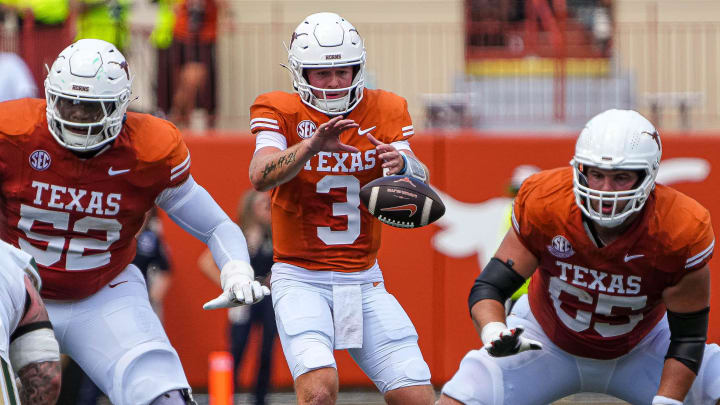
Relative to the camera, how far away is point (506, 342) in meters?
4.73

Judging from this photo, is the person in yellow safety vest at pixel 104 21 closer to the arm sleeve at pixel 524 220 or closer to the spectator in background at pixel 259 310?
the spectator in background at pixel 259 310

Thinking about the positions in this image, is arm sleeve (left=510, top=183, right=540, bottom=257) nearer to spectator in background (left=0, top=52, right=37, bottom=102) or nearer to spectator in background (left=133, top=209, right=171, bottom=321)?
spectator in background (left=133, top=209, right=171, bottom=321)

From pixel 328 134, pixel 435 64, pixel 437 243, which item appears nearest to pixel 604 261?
pixel 328 134

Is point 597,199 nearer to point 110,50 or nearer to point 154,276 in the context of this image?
point 110,50

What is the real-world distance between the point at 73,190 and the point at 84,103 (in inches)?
14.7

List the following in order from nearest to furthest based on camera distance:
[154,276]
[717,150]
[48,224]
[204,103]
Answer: [48,224] → [154,276] → [717,150] → [204,103]

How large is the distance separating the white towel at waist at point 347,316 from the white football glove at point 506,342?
68 cm

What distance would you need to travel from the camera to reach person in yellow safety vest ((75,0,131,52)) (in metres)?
9.84

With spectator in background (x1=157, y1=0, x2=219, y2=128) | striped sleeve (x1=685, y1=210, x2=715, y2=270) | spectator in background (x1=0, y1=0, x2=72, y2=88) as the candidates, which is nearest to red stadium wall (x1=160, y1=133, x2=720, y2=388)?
spectator in background (x1=157, y1=0, x2=219, y2=128)

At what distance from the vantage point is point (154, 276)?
8234 mm

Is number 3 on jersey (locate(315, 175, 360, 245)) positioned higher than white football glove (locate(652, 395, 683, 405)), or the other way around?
number 3 on jersey (locate(315, 175, 360, 245))

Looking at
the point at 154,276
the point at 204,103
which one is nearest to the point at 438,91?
the point at 204,103

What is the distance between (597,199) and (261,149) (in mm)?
1449

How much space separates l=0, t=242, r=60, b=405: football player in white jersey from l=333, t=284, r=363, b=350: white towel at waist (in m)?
1.27
